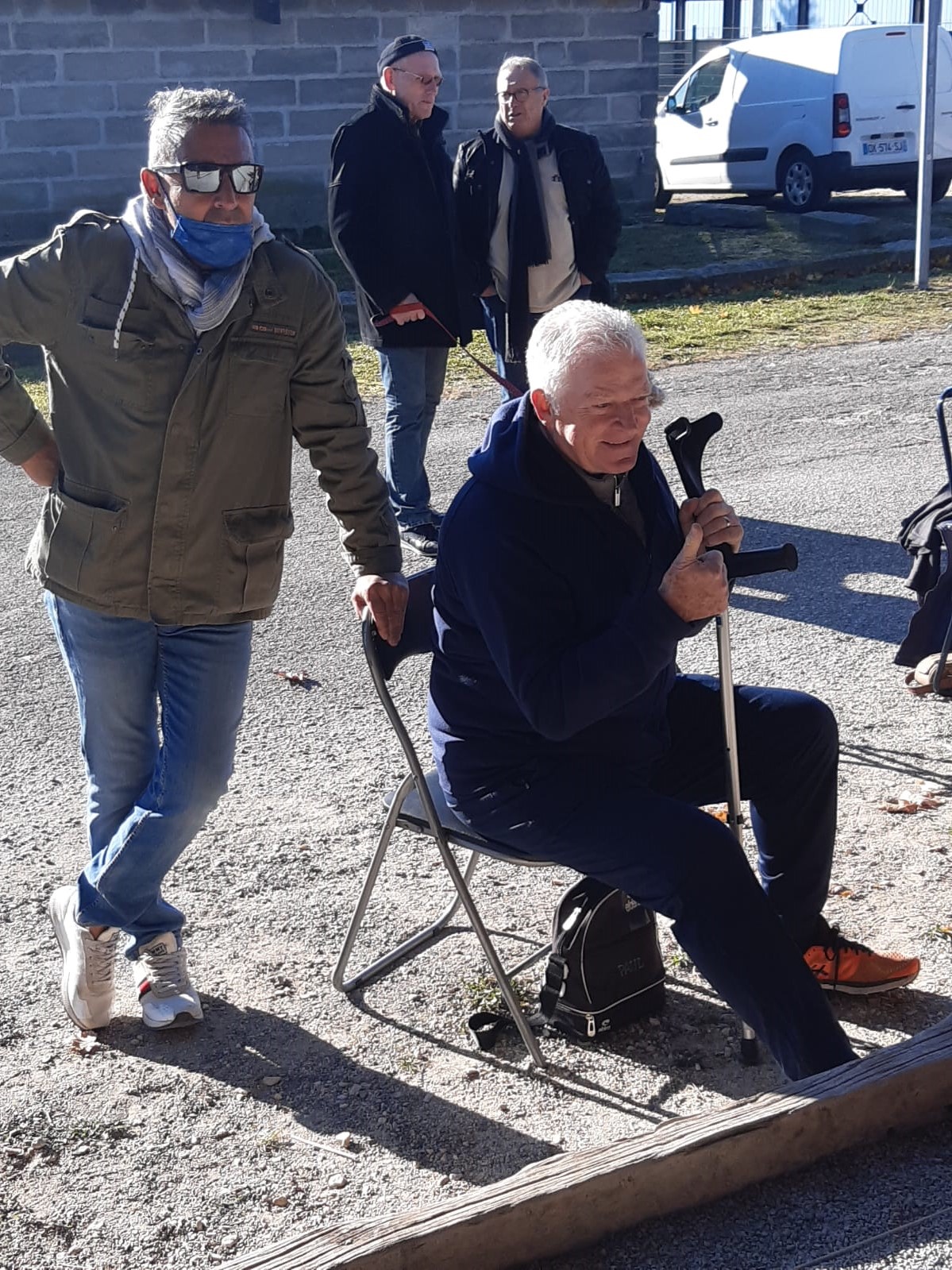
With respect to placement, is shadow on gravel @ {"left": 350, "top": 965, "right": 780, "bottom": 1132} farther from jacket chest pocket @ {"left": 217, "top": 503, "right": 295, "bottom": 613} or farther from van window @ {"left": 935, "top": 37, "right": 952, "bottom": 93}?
van window @ {"left": 935, "top": 37, "right": 952, "bottom": 93}

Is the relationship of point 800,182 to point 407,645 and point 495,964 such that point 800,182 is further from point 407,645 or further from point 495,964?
point 495,964

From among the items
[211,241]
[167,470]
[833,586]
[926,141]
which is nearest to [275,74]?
[926,141]

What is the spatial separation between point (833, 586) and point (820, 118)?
543 inches

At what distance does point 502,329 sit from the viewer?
7.24m

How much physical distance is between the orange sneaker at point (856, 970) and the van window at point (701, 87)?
18.5 m

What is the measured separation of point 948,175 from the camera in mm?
18391

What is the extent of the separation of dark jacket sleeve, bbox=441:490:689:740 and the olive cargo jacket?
20.6 inches

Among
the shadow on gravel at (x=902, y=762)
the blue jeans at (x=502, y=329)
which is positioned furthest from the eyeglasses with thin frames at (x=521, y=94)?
the shadow on gravel at (x=902, y=762)

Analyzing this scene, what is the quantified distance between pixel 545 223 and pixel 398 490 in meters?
1.38

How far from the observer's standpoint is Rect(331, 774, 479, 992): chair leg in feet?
11.9

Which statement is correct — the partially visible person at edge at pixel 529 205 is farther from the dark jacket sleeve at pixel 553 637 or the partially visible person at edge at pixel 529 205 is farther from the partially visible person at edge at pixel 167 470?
the dark jacket sleeve at pixel 553 637

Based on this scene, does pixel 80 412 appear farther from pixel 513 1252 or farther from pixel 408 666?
pixel 408 666

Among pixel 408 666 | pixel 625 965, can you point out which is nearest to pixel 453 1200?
pixel 625 965

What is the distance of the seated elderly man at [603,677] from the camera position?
3.04m
